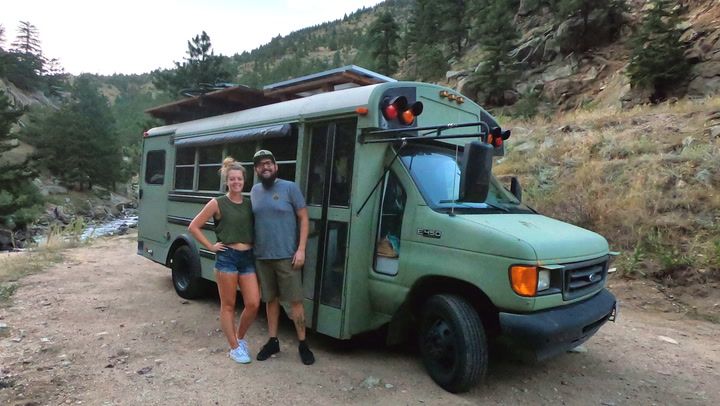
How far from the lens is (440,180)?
4.29 meters

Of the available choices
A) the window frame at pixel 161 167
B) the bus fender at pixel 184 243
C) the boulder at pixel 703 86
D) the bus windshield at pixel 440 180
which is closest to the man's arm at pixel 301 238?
the bus windshield at pixel 440 180

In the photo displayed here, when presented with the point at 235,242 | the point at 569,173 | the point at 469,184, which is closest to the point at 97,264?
the point at 235,242

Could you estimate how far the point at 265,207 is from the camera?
167 inches

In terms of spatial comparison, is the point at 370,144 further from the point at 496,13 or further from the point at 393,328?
the point at 496,13

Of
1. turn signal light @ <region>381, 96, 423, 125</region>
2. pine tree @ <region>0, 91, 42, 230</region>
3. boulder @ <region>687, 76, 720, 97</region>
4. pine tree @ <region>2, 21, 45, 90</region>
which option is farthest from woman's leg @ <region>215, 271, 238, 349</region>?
pine tree @ <region>2, 21, 45, 90</region>

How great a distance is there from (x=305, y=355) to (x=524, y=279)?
85.0 inches

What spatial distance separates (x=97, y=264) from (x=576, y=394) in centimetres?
913

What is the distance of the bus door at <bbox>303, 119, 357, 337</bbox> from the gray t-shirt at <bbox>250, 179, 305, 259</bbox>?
0.35 m

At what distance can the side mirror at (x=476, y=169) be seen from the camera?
11.2ft

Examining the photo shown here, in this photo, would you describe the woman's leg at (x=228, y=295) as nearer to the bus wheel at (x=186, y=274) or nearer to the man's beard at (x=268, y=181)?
the man's beard at (x=268, y=181)

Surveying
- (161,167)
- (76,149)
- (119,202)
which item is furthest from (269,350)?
(119,202)

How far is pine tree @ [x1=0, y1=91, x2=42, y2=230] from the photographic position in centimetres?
2176

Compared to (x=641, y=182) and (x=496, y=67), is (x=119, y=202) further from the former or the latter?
(x=641, y=182)

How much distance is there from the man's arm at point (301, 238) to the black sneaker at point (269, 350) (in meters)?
0.80
